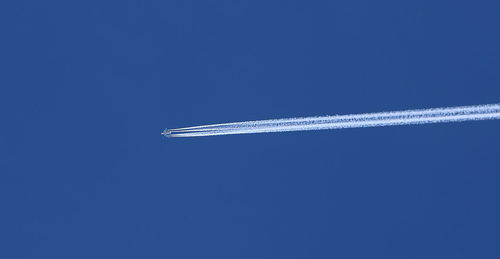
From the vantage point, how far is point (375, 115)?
1728 cm

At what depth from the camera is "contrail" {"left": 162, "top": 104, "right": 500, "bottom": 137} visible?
650 inches

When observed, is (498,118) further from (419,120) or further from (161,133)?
(161,133)

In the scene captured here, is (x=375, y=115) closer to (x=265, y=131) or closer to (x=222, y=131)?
(x=265, y=131)

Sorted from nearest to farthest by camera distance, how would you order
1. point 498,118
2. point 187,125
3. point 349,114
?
point 498,118, point 349,114, point 187,125

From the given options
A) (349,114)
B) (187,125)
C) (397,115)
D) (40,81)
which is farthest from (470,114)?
(40,81)

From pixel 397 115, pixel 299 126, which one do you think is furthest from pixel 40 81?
pixel 397 115

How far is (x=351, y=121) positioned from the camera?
17.5 meters

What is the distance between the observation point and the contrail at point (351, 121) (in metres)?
16.5

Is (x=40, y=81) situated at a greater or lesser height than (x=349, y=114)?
greater

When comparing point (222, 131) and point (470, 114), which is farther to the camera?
point (222, 131)

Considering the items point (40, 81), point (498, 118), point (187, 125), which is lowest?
point (498, 118)

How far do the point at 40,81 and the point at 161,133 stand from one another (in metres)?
4.21

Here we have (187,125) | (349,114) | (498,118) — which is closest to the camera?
(498,118)

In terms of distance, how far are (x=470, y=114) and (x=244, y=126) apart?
226 inches
